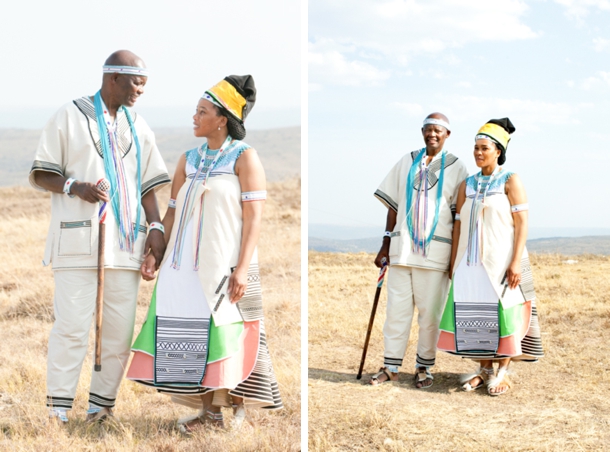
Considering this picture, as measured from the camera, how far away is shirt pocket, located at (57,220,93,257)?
167 inches

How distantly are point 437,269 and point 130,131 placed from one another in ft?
9.22

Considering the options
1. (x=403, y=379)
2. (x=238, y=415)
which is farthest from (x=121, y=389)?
(x=403, y=379)

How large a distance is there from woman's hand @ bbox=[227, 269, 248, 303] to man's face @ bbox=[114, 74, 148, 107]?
116cm

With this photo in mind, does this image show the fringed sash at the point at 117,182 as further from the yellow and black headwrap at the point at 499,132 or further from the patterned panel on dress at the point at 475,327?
the yellow and black headwrap at the point at 499,132

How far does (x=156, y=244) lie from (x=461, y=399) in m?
2.83

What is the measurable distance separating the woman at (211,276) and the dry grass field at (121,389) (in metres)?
0.34

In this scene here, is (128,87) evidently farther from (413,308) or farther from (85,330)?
(413,308)

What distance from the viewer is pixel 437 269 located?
239 inches

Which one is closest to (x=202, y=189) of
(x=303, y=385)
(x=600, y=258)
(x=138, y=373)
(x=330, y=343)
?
(x=138, y=373)

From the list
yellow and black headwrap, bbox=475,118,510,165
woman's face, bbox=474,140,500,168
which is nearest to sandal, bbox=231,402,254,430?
woman's face, bbox=474,140,500,168

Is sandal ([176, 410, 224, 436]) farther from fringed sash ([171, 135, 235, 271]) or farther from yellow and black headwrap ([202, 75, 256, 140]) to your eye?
yellow and black headwrap ([202, 75, 256, 140])

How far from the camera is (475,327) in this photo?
5.94 m

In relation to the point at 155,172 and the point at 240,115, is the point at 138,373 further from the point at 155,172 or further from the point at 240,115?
the point at 240,115

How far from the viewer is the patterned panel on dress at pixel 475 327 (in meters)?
5.91
